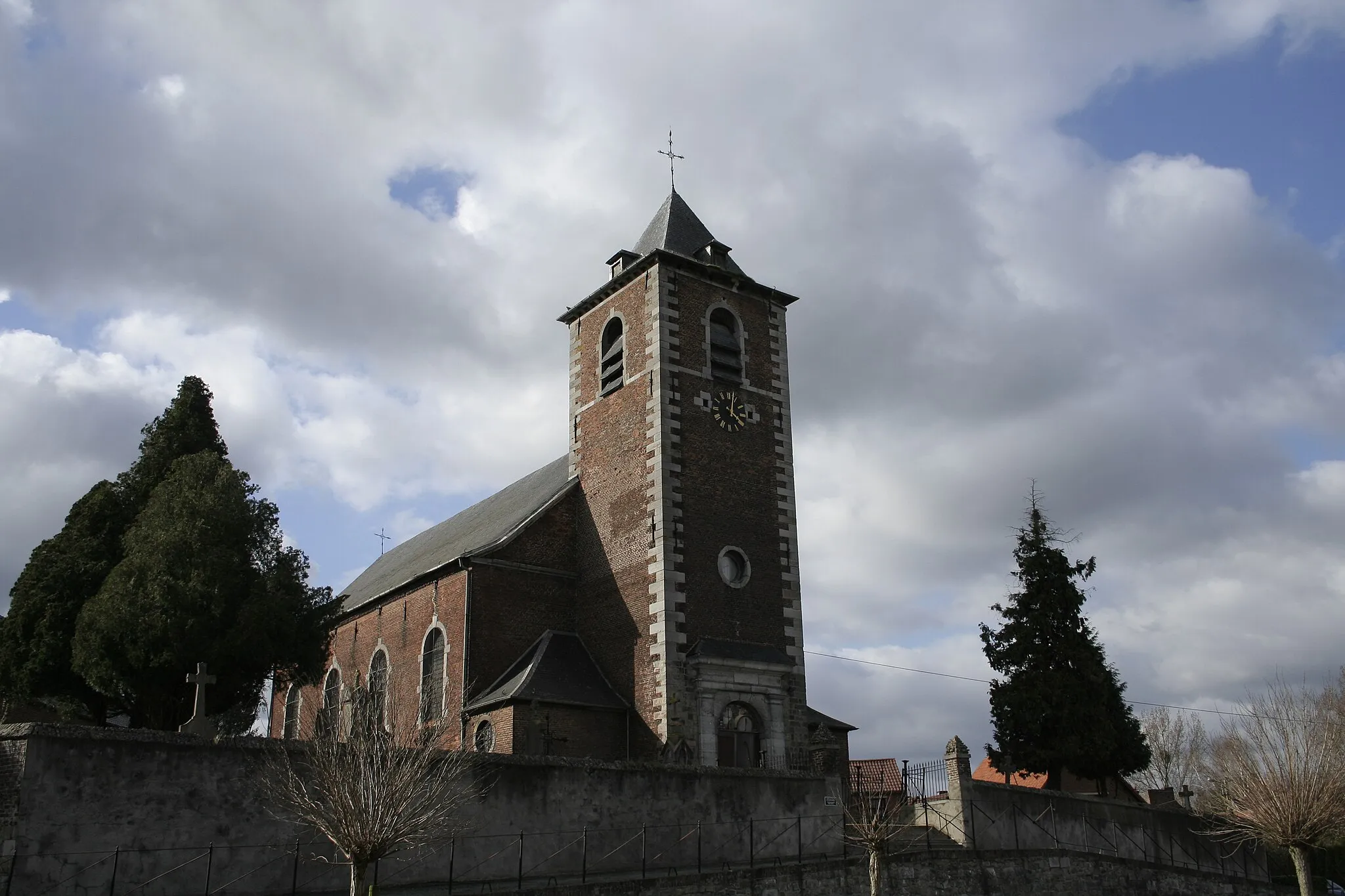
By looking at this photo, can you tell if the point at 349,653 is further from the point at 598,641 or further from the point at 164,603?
the point at 164,603

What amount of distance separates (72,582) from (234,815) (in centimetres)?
995

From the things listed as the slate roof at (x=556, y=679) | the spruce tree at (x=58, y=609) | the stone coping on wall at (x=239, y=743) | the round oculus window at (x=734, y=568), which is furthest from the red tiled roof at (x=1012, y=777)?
the spruce tree at (x=58, y=609)

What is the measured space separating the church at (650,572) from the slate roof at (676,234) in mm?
65

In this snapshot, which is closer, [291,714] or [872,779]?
[872,779]

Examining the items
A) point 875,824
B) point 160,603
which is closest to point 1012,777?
point 875,824

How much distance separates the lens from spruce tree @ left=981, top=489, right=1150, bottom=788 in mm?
29000

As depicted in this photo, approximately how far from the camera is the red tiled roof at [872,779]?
79.7ft

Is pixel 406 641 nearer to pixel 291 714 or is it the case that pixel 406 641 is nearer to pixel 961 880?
pixel 291 714

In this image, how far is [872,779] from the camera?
2634 cm

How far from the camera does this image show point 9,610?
2236 centimetres

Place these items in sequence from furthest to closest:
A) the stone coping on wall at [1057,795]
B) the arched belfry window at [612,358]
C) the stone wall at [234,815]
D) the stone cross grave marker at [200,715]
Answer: the arched belfry window at [612,358]
the stone coping on wall at [1057,795]
the stone cross grave marker at [200,715]
the stone wall at [234,815]

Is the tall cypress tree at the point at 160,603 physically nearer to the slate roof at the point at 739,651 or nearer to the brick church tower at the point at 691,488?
the brick church tower at the point at 691,488

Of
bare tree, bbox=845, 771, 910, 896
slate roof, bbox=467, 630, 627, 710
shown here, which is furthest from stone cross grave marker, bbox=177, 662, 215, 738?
bare tree, bbox=845, 771, 910, 896

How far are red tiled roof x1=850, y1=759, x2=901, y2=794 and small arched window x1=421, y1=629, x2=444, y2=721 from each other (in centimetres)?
998
